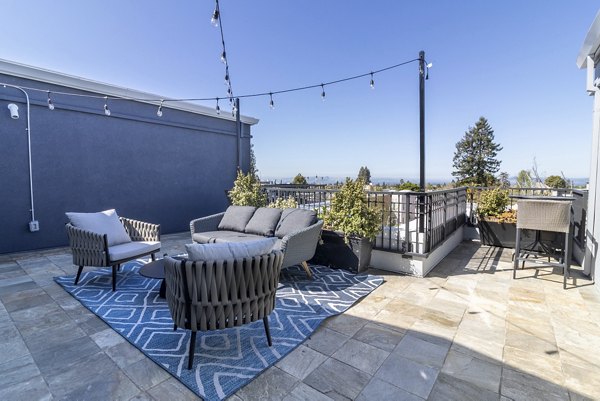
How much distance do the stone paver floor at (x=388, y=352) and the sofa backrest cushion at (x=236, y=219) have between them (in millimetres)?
2277

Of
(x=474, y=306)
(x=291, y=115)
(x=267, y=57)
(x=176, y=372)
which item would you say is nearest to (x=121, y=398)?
(x=176, y=372)

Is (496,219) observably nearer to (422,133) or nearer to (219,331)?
(422,133)

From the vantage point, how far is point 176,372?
1.96 meters

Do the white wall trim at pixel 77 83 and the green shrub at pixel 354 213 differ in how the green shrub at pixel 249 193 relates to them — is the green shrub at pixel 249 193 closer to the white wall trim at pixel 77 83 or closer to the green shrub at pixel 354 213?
the green shrub at pixel 354 213

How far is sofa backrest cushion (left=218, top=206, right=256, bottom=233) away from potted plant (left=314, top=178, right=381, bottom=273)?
1.36m

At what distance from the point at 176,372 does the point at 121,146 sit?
19.2 feet

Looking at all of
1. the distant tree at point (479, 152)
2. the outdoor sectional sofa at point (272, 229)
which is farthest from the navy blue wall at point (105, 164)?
the distant tree at point (479, 152)

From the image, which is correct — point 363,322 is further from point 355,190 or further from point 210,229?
point 210,229

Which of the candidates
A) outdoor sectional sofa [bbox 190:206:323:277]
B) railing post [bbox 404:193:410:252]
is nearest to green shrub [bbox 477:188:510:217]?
railing post [bbox 404:193:410:252]

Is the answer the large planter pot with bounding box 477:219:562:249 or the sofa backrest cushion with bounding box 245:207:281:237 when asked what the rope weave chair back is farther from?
the sofa backrest cushion with bounding box 245:207:281:237

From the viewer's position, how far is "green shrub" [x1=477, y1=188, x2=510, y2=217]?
18.9 feet

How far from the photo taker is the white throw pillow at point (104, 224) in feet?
12.4

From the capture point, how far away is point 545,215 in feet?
12.3

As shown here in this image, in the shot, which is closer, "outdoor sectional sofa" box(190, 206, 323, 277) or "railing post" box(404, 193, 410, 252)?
"outdoor sectional sofa" box(190, 206, 323, 277)
